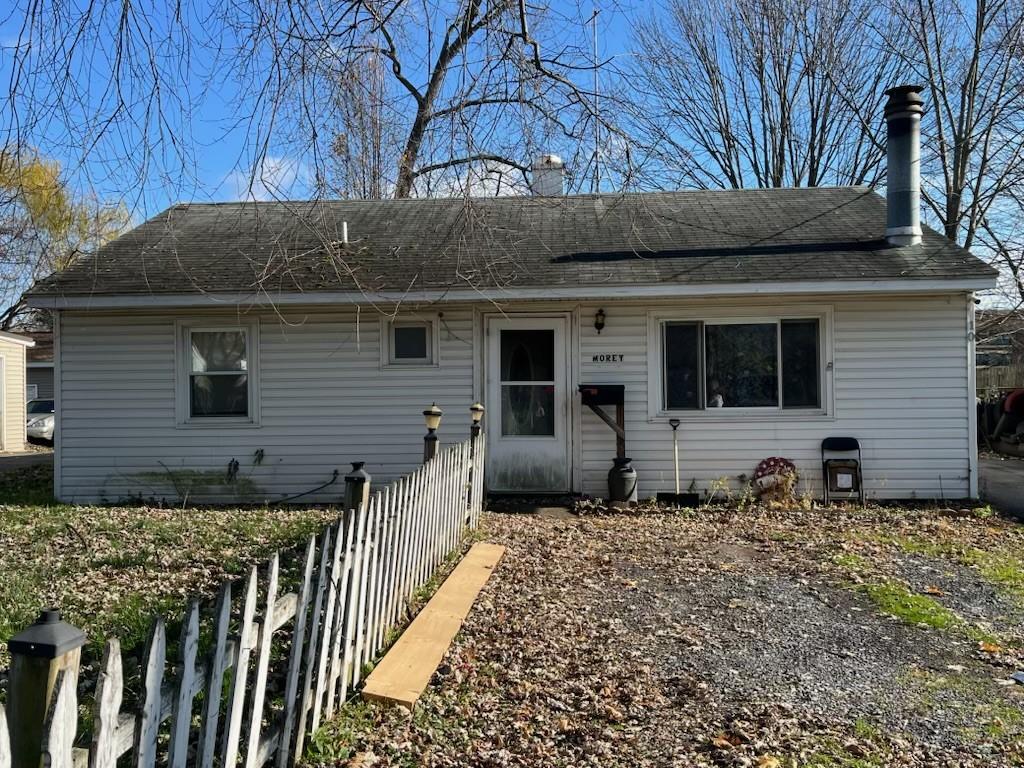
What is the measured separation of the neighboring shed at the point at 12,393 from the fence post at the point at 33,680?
965 inches

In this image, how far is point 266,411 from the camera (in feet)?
34.9

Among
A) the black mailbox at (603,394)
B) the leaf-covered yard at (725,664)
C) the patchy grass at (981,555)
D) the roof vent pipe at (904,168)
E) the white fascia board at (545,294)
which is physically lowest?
the leaf-covered yard at (725,664)

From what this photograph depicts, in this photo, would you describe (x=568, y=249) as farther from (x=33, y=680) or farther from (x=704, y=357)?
(x=33, y=680)

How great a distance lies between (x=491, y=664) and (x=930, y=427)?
793 cm

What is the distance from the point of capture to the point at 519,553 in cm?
732

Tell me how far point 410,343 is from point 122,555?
4.77m

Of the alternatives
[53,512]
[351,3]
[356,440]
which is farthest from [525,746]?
[53,512]

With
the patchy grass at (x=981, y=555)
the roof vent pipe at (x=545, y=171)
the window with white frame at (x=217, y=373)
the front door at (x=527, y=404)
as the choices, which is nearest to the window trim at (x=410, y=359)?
the front door at (x=527, y=404)

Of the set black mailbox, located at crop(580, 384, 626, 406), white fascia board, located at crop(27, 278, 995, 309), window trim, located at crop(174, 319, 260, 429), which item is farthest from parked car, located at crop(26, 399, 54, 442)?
black mailbox, located at crop(580, 384, 626, 406)

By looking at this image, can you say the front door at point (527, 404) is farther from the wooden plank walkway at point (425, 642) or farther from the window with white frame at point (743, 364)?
the wooden plank walkway at point (425, 642)

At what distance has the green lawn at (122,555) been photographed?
17.0 feet

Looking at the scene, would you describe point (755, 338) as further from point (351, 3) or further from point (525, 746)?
point (525, 746)

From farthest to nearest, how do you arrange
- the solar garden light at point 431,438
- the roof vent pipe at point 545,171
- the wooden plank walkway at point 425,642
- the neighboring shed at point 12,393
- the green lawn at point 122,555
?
the neighboring shed at point 12,393
the solar garden light at point 431,438
the roof vent pipe at point 545,171
the green lawn at point 122,555
the wooden plank walkway at point 425,642

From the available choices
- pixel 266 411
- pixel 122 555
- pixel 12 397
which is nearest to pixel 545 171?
pixel 122 555
